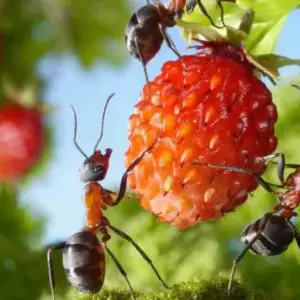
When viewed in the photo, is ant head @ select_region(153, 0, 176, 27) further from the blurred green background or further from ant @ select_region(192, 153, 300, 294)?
ant @ select_region(192, 153, 300, 294)

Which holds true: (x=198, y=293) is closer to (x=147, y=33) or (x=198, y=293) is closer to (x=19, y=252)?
(x=147, y=33)

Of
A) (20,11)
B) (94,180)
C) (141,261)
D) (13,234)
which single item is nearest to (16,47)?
(20,11)

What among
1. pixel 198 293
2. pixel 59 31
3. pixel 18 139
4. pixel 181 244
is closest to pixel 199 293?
pixel 198 293

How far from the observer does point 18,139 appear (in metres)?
2.22

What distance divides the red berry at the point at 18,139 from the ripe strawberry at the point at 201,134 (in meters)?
1.44

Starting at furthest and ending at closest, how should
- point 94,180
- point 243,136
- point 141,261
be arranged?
point 141,261 → point 94,180 → point 243,136

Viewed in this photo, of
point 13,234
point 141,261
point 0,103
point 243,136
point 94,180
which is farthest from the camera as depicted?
point 0,103

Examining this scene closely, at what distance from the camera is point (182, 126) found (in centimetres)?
73

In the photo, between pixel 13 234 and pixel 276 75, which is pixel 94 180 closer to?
pixel 276 75

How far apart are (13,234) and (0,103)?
736 millimetres

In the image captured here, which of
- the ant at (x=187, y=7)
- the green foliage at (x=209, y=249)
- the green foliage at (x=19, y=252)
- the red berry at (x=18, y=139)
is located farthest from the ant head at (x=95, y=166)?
the red berry at (x=18, y=139)

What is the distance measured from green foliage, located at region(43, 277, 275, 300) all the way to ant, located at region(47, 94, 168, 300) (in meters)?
0.04

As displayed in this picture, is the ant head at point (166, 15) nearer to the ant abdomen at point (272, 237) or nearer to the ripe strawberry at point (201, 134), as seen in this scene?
the ripe strawberry at point (201, 134)

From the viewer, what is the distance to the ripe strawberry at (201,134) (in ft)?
2.39
